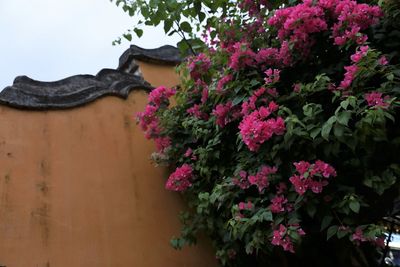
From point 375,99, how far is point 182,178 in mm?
1544

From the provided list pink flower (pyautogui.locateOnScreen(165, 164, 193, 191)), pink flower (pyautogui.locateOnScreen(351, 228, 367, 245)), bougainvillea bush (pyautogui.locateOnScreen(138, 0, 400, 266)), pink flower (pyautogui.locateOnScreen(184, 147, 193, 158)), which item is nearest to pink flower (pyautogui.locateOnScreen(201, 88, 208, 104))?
bougainvillea bush (pyautogui.locateOnScreen(138, 0, 400, 266))

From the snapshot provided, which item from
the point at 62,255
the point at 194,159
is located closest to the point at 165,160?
the point at 194,159

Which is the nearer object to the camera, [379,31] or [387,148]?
[387,148]

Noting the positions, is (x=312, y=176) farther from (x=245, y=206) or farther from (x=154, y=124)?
(x=154, y=124)

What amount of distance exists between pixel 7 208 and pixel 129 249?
88 centimetres

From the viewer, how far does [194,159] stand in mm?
3773

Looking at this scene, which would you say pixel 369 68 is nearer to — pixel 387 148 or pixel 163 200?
pixel 387 148

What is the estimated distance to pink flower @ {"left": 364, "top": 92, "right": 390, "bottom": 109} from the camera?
8.55 feet

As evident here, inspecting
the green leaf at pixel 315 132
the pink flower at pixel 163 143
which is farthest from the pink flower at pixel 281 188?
the pink flower at pixel 163 143

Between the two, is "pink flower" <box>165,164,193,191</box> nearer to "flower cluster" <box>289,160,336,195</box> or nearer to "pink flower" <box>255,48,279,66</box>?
"pink flower" <box>255,48,279,66</box>

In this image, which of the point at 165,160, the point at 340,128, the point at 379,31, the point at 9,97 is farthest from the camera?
the point at 165,160

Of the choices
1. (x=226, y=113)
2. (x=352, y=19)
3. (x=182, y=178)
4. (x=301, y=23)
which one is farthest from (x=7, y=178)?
(x=352, y=19)

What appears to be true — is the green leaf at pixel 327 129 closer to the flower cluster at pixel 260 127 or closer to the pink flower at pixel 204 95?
the flower cluster at pixel 260 127

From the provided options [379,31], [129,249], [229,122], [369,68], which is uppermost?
[379,31]
